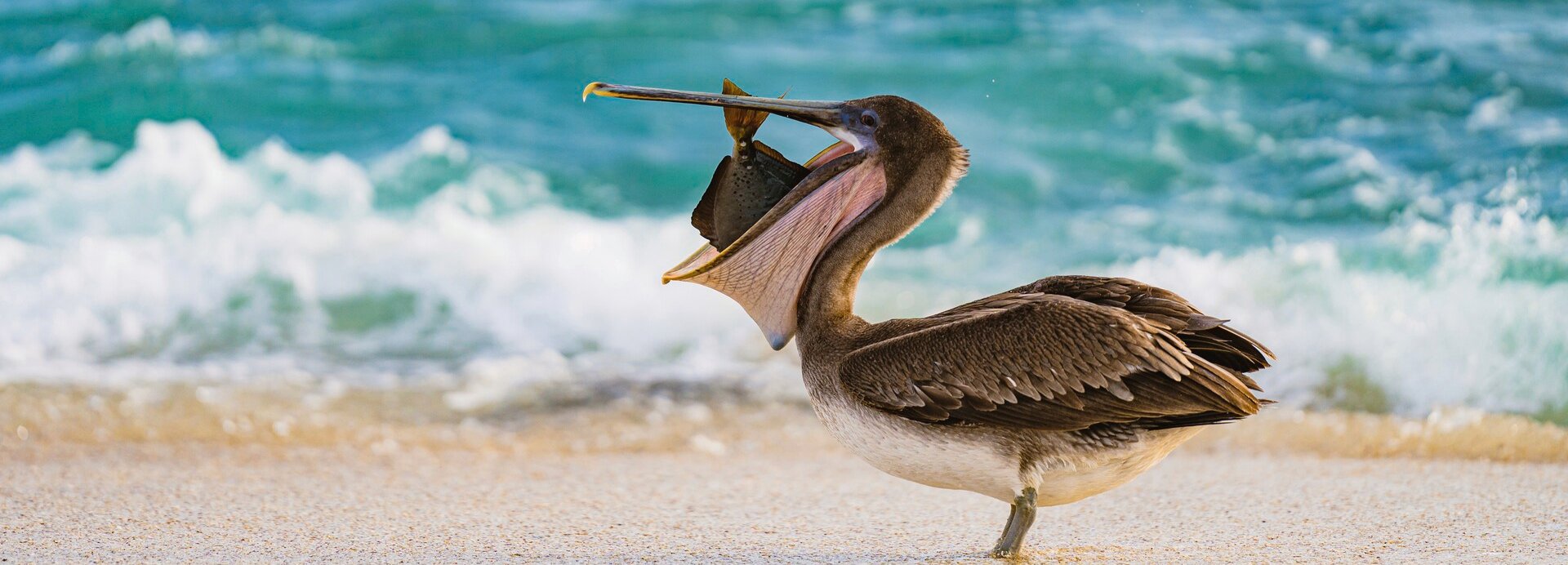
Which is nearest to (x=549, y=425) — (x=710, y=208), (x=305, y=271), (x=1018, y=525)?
(x=305, y=271)

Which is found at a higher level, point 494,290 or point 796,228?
point 494,290

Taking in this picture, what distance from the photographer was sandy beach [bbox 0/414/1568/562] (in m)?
4.07

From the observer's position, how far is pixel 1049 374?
329 centimetres

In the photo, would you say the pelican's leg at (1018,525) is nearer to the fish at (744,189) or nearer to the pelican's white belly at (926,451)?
the pelican's white belly at (926,451)

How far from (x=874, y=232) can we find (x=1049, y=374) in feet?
2.09

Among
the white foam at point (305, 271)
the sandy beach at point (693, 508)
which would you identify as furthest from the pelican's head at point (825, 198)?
the white foam at point (305, 271)

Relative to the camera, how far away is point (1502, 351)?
664cm

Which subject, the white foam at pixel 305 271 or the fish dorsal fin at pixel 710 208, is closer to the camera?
the fish dorsal fin at pixel 710 208

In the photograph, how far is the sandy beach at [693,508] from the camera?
4066mm

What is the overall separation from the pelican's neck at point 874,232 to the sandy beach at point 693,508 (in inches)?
28.5

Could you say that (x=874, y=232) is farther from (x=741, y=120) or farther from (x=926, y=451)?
(x=926, y=451)

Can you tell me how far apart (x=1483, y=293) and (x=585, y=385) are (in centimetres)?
459

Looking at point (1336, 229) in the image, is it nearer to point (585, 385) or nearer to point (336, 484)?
point (585, 385)

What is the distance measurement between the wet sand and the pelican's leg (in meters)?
0.22
